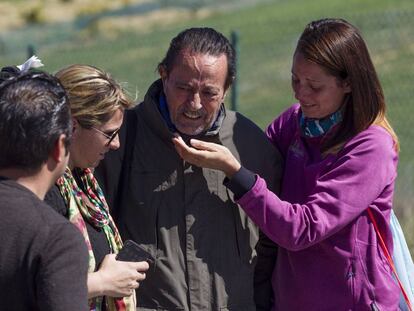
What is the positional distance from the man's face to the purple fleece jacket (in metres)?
0.30

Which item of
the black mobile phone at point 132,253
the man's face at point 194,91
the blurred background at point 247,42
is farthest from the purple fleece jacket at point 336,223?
the blurred background at point 247,42

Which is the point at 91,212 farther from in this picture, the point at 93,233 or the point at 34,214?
the point at 34,214

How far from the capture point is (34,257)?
8.73ft

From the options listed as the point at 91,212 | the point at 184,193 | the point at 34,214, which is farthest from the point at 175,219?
the point at 34,214

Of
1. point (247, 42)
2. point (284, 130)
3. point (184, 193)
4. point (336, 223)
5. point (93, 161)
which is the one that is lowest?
point (247, 42)

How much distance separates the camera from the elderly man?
3.70m

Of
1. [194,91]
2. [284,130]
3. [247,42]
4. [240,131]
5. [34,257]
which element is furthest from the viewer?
[247,42]

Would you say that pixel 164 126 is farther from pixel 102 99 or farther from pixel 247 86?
pixel 247 86

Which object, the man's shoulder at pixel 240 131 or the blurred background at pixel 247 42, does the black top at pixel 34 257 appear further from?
the man's shoulder at pixel 240 131

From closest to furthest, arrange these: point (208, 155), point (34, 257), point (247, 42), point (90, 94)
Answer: point (34, 257)
point (90, 94)
point (208, 155)
point (247, 42)

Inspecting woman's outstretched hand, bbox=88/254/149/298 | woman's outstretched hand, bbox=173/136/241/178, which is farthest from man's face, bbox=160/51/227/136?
woman's outstretched hand, bbox=88/254/149/298

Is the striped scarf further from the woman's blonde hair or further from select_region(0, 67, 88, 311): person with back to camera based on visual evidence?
select_region(0, 67, 88, 311): person with back to camera

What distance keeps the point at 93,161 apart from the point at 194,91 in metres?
0.47

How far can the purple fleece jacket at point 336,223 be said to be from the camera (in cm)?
362
